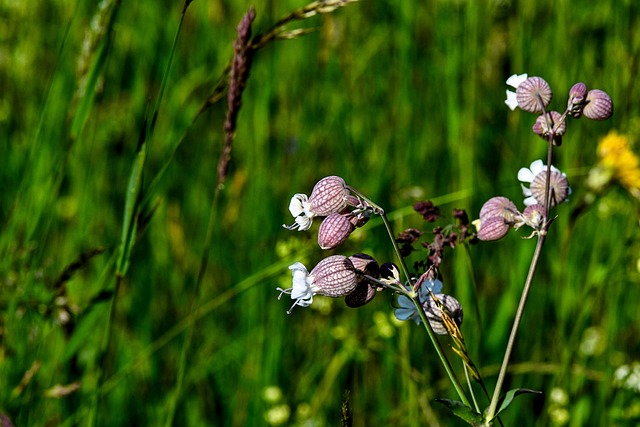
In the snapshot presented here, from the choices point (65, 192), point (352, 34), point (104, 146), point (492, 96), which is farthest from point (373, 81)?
point (65, 192)

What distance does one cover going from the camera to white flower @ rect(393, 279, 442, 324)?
A: 1.06 meters

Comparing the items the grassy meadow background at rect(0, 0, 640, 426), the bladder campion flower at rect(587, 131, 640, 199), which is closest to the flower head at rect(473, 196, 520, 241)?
the grassy meadow background at rect(0, 0, 640, 426)

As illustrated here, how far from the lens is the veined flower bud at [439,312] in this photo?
1.08 m

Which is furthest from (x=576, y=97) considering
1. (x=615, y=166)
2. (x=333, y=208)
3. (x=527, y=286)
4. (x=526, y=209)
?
(x=615, y=166)

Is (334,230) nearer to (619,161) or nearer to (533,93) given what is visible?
(533,93)

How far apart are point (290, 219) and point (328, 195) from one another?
1.82 m

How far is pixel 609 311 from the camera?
87.4 inches

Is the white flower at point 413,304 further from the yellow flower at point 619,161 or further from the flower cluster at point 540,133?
the yellow flower at point 619,161

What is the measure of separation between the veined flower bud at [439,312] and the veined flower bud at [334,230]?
184 millimetres

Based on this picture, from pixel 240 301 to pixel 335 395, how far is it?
0.44m

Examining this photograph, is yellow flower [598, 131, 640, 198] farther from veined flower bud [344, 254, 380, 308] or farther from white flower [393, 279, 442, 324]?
veined flower bud [344, 254, 380, 308]

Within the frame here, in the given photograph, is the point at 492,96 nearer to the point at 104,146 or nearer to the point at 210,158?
the point at 210,158

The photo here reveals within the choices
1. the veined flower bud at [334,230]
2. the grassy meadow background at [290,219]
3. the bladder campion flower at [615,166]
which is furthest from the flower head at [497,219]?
the bladder campion flower at [615,166]

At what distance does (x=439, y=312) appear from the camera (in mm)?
1071
